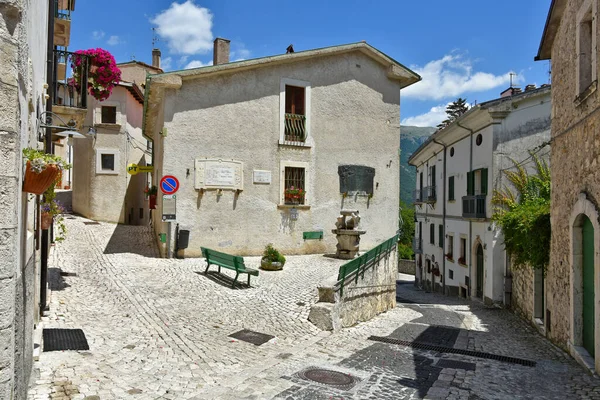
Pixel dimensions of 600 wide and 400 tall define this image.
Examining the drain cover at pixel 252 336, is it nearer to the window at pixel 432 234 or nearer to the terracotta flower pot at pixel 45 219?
the terracotta flower pot at pixel 45 219

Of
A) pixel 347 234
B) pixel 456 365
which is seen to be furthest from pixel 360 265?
pixel 456 365

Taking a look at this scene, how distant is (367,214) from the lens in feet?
53.7

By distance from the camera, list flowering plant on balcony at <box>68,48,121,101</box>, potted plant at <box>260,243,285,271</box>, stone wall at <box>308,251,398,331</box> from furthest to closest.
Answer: potted plant at <box>260,243,285,271</box> → flowering plant on balcony at <box>68,48,121,101</box> → stone wall at <box>308,251,398,331</box>

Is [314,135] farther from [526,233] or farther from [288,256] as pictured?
[526,233]

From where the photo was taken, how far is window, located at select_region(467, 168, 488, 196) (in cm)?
1792

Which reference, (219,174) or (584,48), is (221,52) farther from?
(584,48)

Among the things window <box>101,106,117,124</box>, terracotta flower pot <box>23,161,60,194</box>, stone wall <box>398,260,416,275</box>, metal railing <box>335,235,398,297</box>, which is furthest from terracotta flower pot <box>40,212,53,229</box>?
stone wall <box>398,260,416,275</box>

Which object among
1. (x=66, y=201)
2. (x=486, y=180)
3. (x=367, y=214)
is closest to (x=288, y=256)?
(x=367, y=214)

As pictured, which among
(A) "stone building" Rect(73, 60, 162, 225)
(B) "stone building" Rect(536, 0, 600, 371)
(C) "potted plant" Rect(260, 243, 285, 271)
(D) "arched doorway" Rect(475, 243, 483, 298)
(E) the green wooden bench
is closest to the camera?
(B) "stone building" Rect(536, 0, 600, 371)

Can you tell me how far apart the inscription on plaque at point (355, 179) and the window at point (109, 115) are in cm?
1185

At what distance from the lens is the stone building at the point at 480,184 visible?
16.9 metres

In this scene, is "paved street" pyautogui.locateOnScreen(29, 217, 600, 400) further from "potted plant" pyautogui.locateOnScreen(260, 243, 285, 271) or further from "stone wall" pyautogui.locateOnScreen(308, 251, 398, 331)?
"potted plant" pyautogui.locateOnScreen(260, 243, 285, 271)

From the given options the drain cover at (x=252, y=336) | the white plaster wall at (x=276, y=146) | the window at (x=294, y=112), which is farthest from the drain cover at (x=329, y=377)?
the window at (x=294, y=112)

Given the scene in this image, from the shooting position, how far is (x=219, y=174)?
14.2 metres
